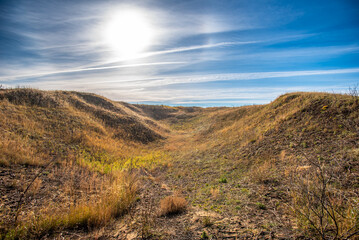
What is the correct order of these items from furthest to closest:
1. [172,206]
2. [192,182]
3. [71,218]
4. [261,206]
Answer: [192,182] → [172,206] → [261,206] → [71,218]

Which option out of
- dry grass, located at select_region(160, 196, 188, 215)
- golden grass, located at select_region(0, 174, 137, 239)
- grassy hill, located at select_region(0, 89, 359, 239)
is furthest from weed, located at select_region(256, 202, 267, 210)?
golden grass, located at select_region(0, 174, 137, 239)

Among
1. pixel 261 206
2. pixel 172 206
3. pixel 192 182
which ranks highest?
pixel 261 206

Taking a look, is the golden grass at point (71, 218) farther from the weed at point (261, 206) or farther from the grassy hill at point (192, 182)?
the weed at point (261, 206)

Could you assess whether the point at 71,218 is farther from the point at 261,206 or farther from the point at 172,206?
the point at 261,206

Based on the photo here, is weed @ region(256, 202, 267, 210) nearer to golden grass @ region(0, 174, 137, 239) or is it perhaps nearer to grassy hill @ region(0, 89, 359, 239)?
grassy hill @ region(0, 89, 359, 239)

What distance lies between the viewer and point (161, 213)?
5.29m

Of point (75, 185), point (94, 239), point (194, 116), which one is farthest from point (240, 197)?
point (194, 116)

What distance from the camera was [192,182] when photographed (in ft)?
30.5

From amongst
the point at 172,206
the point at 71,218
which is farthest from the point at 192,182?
the point at 71,218

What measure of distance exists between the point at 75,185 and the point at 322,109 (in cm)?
1646

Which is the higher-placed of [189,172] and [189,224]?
[189,224]

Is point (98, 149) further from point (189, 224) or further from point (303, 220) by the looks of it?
point (303, 220)

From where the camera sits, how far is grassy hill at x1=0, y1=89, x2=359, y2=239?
3.90 m

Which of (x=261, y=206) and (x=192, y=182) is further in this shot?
(x=192, y=182)
